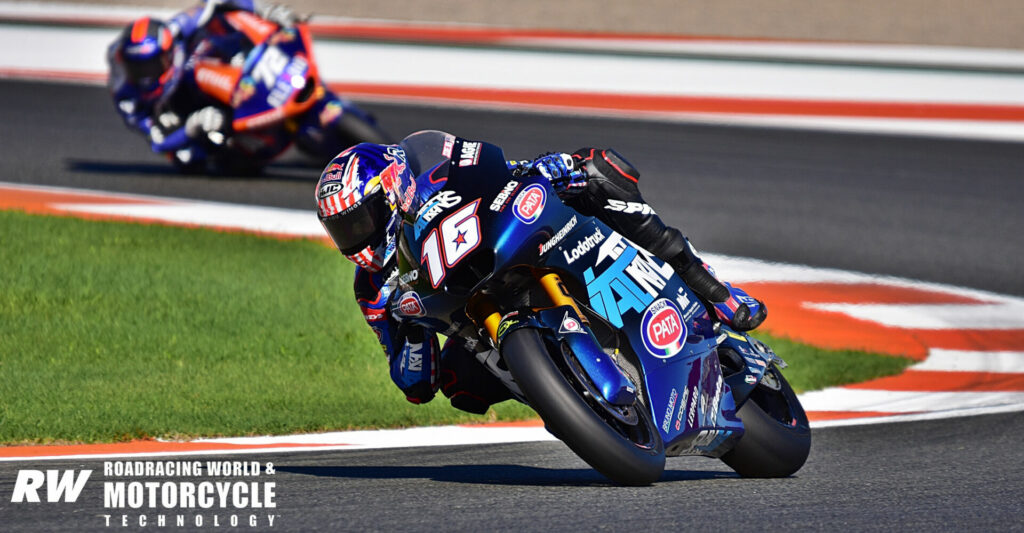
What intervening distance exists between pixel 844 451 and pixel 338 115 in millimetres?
7657

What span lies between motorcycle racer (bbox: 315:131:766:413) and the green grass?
1.39 meters

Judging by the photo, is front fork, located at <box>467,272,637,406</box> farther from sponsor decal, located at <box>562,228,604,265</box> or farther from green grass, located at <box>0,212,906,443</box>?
green grass, located at <box>0,212,906,443</box>

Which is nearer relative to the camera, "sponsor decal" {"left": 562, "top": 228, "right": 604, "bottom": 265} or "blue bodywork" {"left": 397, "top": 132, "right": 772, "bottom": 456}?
"blue bodywork" {"left": 397, "top": 132, "right": 772, "bottom": 456}

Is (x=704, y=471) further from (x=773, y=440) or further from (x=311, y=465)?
(x=311, y=465)

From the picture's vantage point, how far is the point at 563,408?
15.2 feet

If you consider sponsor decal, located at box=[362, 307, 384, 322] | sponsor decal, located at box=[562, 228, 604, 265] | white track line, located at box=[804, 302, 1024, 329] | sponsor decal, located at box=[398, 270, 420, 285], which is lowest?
sponsor decal, located at box=[362, 307, 384, 322]

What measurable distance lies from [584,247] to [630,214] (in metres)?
0.41

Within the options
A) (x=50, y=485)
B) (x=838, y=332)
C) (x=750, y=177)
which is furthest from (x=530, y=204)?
(x=750, y=177)

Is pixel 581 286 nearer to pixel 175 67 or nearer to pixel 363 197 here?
pixel 363 197

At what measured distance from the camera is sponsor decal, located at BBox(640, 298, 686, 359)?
514 cm

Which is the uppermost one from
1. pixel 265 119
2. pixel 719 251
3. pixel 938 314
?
pixel 265 119

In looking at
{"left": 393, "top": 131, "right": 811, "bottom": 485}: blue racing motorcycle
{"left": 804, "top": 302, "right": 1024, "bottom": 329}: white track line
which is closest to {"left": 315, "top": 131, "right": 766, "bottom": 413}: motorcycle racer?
{"left": 393, "top": 131, "right": 811, "bottom": 485}: blue racing motorcycle

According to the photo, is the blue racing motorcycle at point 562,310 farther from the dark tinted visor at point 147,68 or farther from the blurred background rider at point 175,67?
the dark tinted visor at point 147,68

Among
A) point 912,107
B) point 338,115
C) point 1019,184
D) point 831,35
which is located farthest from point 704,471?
point 831,35
